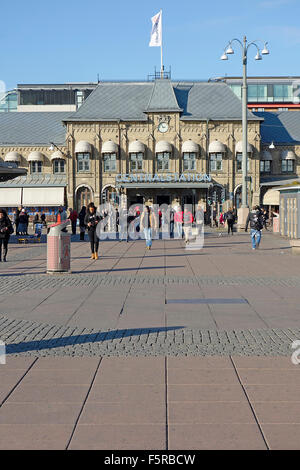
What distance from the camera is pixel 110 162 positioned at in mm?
57656

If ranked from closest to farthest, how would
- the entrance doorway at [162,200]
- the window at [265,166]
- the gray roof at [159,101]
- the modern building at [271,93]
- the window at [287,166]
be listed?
the entrance doorway at [162,200]
the gray roof at [159,101]
the window at [265,166]
the window at [287,166]
the modern building at [271,93]

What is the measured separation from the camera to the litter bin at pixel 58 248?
15.1m

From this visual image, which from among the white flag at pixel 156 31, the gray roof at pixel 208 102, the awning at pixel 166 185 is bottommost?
the awning at pixel 166 185

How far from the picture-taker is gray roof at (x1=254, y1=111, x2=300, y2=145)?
203 ft

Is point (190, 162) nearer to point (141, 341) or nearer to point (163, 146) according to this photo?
point (163, 146)

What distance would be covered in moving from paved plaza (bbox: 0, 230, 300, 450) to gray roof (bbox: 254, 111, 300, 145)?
164ft

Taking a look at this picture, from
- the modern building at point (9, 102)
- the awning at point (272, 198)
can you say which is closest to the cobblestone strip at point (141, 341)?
the awning at point (272, 198)

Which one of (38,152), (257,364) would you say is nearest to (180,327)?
(257,364)

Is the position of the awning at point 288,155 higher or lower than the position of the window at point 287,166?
higher

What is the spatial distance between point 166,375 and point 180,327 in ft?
8.01

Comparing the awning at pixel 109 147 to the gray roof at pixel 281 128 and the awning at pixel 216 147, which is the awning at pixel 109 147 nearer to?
the awning at pixel 216 147

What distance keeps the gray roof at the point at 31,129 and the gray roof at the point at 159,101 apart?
4.49 metres

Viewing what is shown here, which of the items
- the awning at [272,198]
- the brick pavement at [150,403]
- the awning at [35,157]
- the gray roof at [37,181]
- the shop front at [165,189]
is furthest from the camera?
the awning at [35,157]
